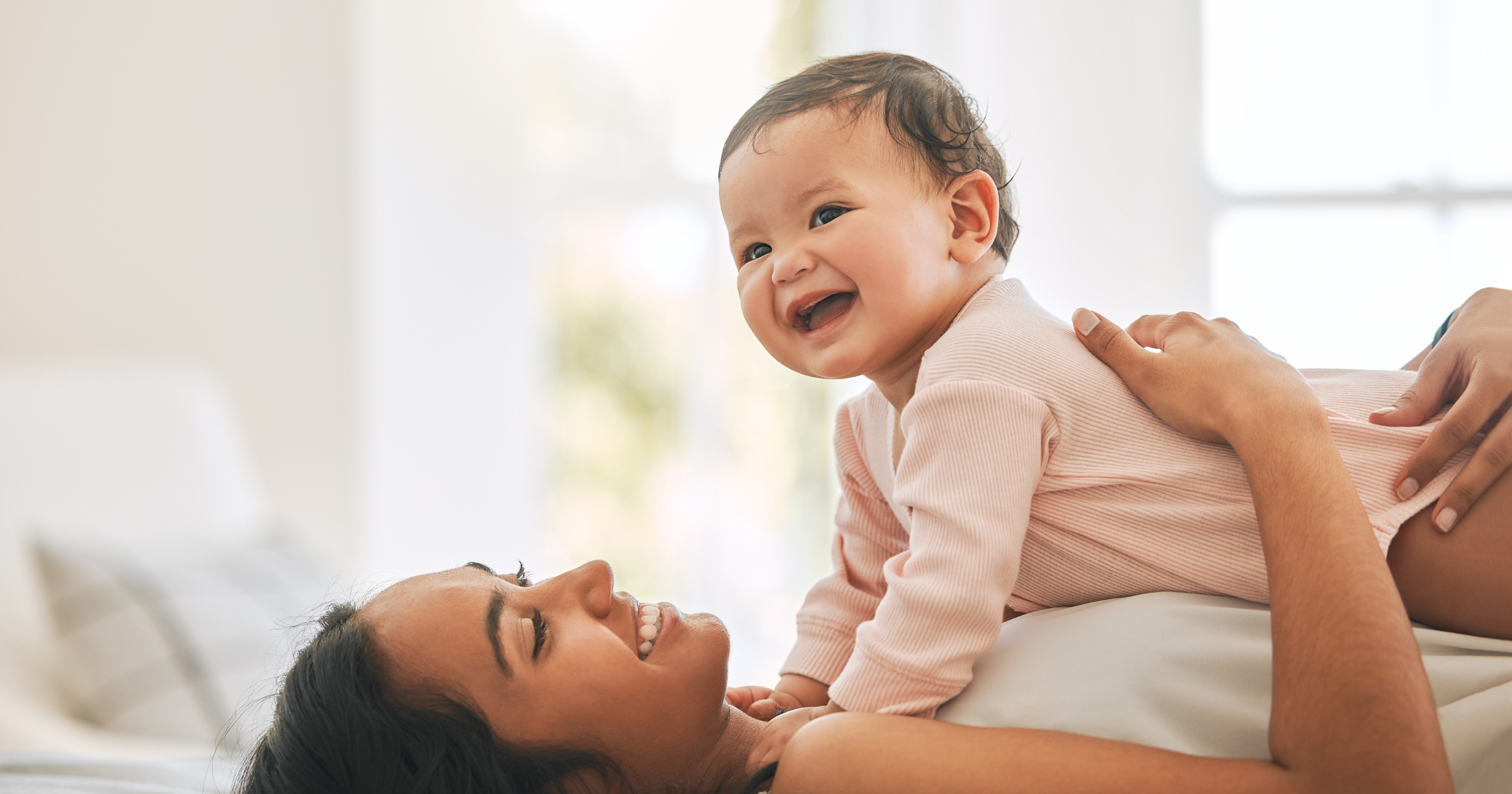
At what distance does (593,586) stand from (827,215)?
415mm

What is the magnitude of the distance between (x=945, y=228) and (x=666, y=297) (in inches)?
112

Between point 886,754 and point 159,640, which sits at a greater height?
point 886,754

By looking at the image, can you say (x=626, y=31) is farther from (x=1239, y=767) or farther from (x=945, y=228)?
(x=1239, y=767)

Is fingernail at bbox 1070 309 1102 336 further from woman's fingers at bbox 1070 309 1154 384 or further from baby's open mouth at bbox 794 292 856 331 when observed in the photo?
baby's open mouth at bbox 794 292 856 331

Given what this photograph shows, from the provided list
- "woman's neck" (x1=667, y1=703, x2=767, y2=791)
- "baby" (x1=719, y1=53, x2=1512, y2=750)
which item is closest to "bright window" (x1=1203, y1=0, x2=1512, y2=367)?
"baby" (x1=719, y1=53, x2=1512, y2=750)

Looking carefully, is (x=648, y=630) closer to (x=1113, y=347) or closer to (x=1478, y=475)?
(x=1113, y=347)

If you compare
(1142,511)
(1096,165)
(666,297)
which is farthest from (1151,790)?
(666,297)

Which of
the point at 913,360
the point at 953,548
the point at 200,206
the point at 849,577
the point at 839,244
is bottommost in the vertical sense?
the point at 849,577

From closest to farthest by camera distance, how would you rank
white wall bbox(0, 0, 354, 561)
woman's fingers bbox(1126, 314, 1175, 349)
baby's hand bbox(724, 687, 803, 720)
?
woman's fingers bbox(1126, 314, 1175, 349)
baby's hand bbox(724, 687, 803, 720)
white wall bbox(0, 0, 354, 561)

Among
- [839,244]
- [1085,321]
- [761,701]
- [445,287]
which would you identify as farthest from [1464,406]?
[445,287]

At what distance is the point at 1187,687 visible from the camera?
2.48ft

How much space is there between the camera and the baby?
803 mm

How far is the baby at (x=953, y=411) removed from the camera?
31.6 inches

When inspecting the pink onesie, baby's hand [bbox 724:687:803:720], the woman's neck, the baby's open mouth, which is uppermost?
the baby's open mouth
